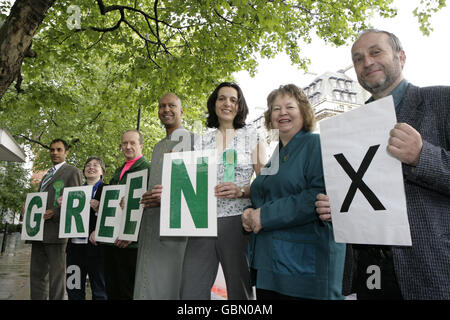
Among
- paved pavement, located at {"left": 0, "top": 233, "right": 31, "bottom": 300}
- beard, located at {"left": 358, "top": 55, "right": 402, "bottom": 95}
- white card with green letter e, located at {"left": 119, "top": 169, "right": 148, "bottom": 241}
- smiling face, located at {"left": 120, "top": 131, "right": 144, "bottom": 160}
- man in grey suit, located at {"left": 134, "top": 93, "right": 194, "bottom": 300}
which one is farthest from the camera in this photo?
paved pavement, located at {"left": 0, "top": 233, "right": 31, "bottom": 300}

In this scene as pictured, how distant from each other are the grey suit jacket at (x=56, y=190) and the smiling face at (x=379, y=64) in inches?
168

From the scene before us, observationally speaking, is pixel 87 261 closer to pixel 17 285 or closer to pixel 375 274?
pixel 17 285

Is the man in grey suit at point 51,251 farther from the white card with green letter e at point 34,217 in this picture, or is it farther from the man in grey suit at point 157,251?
the man in grey suit at point 157,251

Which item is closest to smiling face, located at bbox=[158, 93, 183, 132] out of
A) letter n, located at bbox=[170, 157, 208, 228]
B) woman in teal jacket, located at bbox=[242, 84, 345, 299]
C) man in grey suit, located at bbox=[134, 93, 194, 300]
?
man in grey suit, located at bbox=[134, 93, 194, 300]

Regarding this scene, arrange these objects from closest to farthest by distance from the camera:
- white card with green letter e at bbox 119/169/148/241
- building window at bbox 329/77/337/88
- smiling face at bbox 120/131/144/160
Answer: white card with green letter e at bbox 119/169/148/241 < smiling face at bbox 120/131/144/160 < building window at bbox 329/77/337/88

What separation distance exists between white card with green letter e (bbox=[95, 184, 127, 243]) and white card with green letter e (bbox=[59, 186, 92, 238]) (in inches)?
14.5

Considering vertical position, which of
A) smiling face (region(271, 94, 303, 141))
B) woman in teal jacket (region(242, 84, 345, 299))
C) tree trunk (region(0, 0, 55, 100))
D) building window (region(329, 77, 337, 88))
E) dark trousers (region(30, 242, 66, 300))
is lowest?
dark trousers (region(30, 242, 66, 300))

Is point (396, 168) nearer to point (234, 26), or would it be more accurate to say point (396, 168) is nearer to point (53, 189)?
point (53, 189)

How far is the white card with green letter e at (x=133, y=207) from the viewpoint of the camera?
10.7 feet

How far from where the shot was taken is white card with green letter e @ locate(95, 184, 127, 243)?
3.71 metres

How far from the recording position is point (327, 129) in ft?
6.16

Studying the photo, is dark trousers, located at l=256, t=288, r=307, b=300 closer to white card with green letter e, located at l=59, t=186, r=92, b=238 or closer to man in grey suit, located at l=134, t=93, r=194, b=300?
→ man in grey suit, located at l=134, t=93, r=194, b=300

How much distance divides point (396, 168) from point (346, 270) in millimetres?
672

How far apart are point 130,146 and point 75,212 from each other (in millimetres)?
1143
